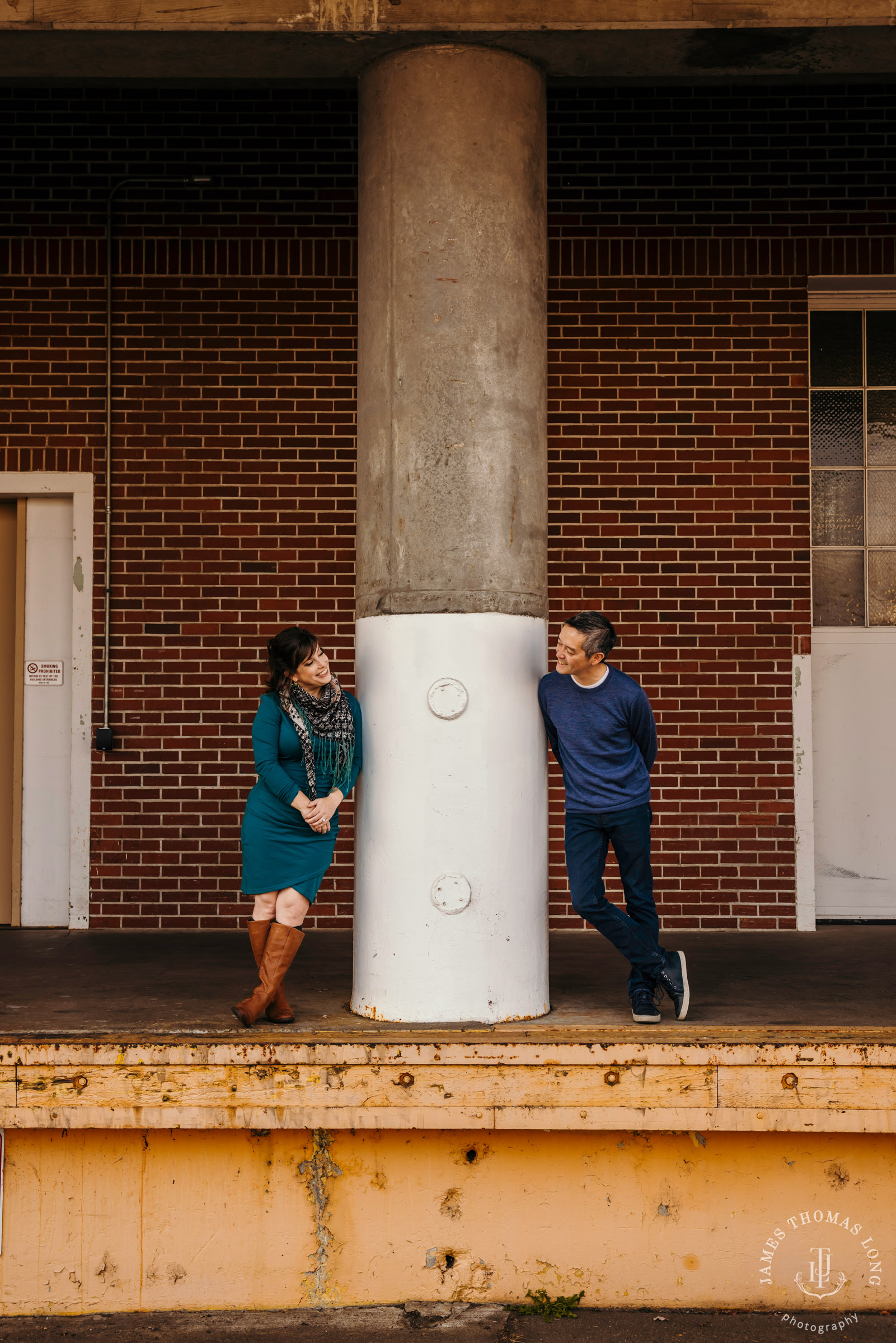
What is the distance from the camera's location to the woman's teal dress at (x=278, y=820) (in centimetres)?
444

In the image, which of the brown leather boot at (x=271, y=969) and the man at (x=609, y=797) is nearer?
the brown leather boot at (x=271, y=969)

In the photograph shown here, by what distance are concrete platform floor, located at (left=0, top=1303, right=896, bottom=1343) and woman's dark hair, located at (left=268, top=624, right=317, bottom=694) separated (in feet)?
7.42

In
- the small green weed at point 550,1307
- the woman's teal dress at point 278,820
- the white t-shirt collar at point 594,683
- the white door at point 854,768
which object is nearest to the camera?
the small green weed at point 550,1307

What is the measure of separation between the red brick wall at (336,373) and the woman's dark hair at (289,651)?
241cm

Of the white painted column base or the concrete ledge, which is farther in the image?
the white painted column base

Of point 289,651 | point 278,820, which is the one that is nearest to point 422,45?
point 289,651

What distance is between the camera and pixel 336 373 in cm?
688

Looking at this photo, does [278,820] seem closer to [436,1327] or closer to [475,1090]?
[475,1090]

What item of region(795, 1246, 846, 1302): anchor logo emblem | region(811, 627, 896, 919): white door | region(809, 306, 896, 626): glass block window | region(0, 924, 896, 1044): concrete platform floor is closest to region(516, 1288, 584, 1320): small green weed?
region(795, 1246, 846, 1302): anchor logo emblem

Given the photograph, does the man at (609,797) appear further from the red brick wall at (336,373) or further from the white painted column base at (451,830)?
the red brick wall at (336,373)

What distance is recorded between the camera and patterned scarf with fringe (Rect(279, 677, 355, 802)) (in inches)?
176

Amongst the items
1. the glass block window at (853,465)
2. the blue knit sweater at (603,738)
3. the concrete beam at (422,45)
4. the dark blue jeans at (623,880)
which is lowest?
the dark blue jeans at (623,880)

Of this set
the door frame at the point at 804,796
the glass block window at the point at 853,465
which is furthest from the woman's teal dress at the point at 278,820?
the glass block window at the point at 853,465

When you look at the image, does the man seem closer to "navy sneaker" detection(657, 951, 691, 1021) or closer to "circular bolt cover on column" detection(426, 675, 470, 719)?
"navy sneaker" detection(657, 951, 691, 1021)
